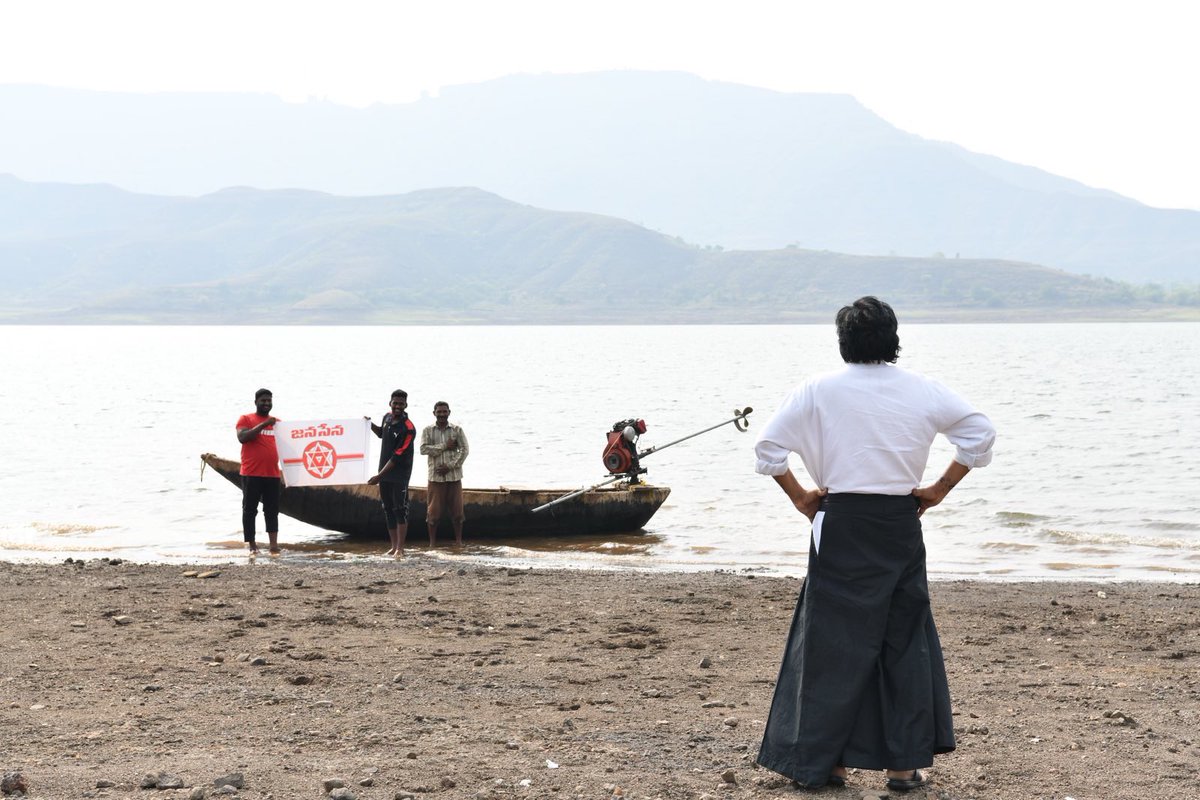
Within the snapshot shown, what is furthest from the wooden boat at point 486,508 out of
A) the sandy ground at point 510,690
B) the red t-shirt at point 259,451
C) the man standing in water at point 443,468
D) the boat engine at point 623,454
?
the sandy ground at point 510,690

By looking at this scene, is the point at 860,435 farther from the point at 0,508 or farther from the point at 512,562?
the point at 0,508

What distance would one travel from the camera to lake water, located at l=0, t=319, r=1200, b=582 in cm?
1612

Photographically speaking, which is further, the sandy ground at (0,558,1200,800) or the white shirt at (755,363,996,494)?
the sandy ground at (0,558,1200,800)

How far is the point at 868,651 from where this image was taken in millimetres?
4902

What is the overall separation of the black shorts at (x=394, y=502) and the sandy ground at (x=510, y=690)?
2.27 m

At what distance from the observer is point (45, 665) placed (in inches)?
297

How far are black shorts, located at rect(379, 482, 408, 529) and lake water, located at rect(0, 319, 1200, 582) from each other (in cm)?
101

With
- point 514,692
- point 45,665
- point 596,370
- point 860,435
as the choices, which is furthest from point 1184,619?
point 596,370

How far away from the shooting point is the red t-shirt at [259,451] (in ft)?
43.0

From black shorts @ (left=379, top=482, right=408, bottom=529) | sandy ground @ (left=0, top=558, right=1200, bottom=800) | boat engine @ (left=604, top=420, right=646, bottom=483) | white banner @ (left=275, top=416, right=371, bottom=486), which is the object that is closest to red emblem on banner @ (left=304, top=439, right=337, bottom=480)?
white banner @ (left=275, top=416, right=371, bottom=486)

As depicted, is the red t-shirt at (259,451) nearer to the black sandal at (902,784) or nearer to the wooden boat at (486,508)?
the wooden boat at (486,508)

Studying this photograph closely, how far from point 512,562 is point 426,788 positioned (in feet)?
29.7

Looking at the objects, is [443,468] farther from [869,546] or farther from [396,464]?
[869,546]

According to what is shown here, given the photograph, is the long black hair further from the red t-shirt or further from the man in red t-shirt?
Result: the red t-shirt
